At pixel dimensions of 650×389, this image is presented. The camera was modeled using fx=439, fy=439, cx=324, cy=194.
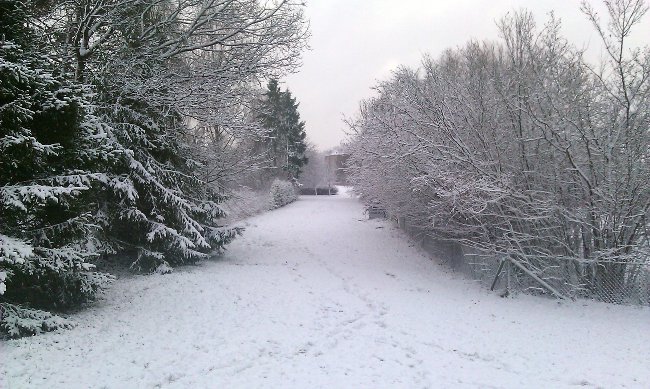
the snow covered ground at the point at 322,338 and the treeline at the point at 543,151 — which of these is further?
the treeline at the point at 543,151

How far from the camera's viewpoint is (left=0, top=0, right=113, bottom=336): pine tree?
5734mm

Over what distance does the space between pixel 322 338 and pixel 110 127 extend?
640 centimetres

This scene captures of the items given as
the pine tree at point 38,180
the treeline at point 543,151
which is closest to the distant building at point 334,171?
the treeline at point 543,151

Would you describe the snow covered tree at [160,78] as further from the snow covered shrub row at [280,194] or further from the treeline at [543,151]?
the snow covered shrub row at [280,194]

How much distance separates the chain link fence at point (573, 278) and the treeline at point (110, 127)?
7.69 metres

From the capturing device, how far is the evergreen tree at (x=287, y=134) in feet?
140

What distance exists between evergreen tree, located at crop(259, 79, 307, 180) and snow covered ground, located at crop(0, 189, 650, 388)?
30.6 m

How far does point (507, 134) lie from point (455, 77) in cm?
253

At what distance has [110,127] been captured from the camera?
9516 mm

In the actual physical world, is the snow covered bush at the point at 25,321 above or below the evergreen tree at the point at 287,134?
below

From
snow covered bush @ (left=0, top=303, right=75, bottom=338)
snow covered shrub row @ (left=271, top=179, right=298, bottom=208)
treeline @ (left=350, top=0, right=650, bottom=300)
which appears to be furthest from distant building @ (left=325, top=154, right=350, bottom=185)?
snow covered bush @ (left=0, top=303, right=75, bottom=338)

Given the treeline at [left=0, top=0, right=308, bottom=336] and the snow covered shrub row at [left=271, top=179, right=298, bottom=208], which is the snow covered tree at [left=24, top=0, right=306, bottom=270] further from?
the snow covered shrub row at [left=271, top=179, right=298, bottom=208]

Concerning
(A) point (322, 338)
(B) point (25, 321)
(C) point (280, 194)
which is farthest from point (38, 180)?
(C) point (280, 194)

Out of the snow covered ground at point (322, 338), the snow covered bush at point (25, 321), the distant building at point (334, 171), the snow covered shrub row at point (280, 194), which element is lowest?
the snow covered ground at point (322, 338)
